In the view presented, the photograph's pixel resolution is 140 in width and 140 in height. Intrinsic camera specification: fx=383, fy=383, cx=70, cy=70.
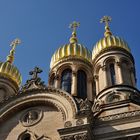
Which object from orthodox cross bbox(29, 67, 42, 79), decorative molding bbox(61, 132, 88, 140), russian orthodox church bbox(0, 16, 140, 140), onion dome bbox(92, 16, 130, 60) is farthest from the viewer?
onion dome bbox(92, 16, 130, 60)

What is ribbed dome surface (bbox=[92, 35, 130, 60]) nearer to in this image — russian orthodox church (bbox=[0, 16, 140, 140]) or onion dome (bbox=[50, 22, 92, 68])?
russian orthodox church (bbox=[0, 16, 140, 140])

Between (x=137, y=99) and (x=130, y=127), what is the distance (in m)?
3.82

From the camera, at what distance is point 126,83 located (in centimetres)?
2203

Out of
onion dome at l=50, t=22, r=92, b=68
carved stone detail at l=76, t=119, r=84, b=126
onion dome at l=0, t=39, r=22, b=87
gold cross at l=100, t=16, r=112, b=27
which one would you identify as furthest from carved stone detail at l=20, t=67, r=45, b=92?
gold cross at l=100, t=16, r=112, b=27

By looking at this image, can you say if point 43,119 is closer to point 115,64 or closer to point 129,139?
point 129,139

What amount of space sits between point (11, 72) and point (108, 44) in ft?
24.6

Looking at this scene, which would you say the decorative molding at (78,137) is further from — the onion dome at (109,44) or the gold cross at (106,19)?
the gold cross at (106,19)

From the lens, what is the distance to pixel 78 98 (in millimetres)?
21891

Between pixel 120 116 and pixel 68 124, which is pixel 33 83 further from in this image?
pixel 120 116

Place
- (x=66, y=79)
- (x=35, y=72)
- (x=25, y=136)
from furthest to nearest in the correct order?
(x=66, y=79), (x=35, y=72), (x=25, y=136)

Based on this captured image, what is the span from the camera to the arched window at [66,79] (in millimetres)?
25283

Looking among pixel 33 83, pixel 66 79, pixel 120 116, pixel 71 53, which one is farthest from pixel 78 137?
pixel 71 53

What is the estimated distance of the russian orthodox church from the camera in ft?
56.9

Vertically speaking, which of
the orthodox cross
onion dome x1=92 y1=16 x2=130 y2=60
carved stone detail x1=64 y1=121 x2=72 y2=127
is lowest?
carved stone detail x1=64 y1=121 x2=72 y2=127
